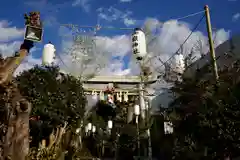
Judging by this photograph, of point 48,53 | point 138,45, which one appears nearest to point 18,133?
point 138,45

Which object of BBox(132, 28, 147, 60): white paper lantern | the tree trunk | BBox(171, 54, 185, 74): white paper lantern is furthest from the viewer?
BBox(171, 54, 185, 74): white paper lantern

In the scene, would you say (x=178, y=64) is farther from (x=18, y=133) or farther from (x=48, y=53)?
(x=18, y=133)

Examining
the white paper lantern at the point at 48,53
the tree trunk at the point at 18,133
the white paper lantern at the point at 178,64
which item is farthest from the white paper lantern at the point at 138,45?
the tree trunk at the point at 18,133

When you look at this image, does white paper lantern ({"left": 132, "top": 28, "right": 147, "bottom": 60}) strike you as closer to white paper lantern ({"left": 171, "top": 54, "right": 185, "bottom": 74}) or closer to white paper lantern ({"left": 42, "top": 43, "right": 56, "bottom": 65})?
white paper lantern ({"left": 171, "top": 54, "right": 185, "bottom": 74})

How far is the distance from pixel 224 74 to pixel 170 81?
2.91 meters

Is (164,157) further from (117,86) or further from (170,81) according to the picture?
(117,86)

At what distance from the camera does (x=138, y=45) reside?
10.7 m

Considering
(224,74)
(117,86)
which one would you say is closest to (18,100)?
(224,74)

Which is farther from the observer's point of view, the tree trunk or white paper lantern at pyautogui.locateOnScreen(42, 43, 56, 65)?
white paper lantern at pyautogui.locateOnScreen(42, 43, 56, 65)

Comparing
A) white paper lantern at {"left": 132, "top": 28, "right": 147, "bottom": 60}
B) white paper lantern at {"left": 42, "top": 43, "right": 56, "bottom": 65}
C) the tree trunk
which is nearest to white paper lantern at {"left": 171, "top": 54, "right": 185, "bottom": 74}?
white paper lantern at {"left": 132, "top": 28, "right": 147, "bottom": 60}

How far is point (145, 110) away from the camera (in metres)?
20.8

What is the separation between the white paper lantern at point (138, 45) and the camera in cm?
1058

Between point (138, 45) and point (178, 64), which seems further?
point (178, 64)

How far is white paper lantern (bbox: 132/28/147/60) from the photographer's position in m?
10.6
